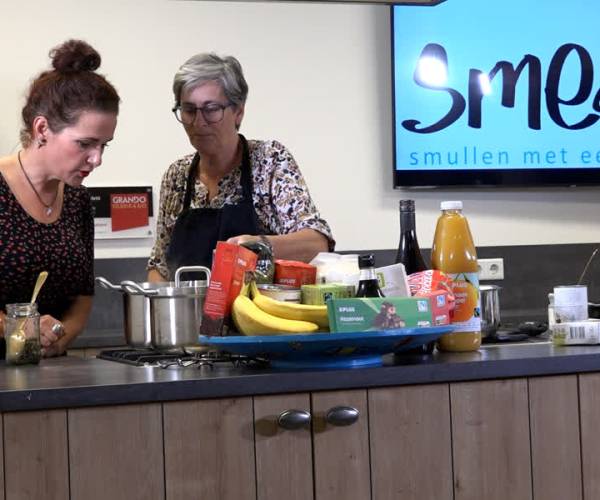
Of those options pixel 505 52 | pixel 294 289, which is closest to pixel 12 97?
pixel 505 52

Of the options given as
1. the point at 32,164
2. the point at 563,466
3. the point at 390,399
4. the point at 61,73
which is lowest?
the point at 563,466

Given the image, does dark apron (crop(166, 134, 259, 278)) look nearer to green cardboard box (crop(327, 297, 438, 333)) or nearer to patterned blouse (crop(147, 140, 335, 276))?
patterned blouse (crop(147, 140, 335, 276))

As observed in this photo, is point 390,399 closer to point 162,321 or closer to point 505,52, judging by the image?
point 162,321

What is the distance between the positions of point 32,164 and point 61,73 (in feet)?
0.76

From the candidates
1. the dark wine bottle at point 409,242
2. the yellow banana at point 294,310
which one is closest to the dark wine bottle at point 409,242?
the dark wine bottle at point 409,242

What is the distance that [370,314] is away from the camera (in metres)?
1.62

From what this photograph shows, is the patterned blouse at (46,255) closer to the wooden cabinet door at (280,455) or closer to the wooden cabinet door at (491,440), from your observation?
the wooden cabinet door at (280,455)

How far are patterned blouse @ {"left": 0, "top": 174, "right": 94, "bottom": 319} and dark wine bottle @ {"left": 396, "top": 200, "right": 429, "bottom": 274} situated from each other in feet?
3.07

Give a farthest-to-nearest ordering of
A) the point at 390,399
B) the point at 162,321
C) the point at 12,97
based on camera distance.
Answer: the point at 12,97 → the point at 162,321 → the point at 390,399

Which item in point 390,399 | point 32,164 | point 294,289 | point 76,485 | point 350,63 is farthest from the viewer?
point 350,63

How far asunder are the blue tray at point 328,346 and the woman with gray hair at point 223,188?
92 cm

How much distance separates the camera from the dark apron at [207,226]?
2.70 m

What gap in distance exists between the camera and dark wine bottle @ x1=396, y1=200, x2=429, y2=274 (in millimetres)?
1942

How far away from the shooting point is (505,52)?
3914 mm
